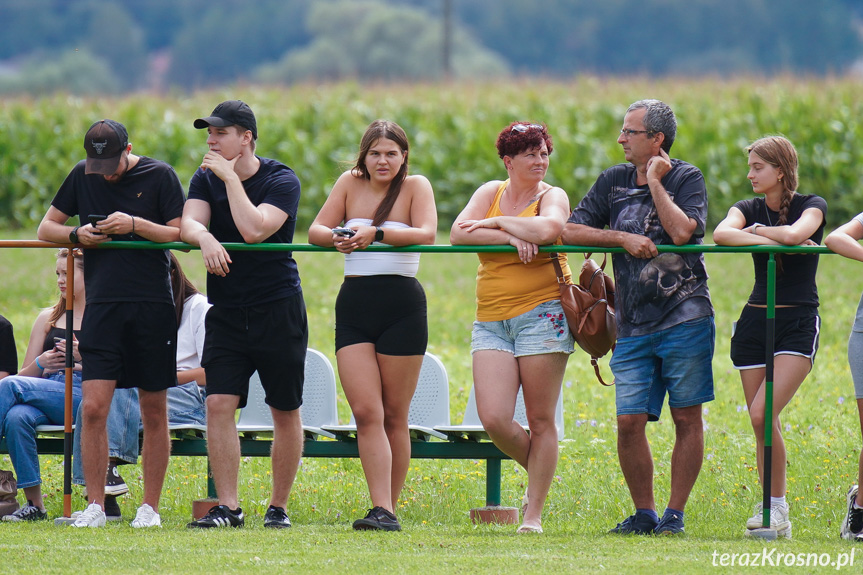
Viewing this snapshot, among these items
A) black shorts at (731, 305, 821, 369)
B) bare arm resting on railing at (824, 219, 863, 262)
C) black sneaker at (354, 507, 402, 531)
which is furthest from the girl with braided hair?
black sneaker at (354, 507, 402, 531)

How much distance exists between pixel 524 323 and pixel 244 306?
1.33 metres

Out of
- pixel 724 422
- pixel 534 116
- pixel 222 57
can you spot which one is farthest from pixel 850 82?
pixel 222 57

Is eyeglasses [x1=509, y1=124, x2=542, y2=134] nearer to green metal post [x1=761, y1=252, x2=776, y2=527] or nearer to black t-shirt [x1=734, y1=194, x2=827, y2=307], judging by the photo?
black t-shirt [x1=734, y1=194, x2=827, y2=307]

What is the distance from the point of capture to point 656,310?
562 cm

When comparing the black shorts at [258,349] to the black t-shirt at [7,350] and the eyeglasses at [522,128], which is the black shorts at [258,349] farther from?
the black t-shirt at [7,350]

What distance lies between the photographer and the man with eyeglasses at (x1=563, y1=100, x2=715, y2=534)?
5.60m

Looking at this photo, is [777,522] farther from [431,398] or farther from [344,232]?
[344,232]

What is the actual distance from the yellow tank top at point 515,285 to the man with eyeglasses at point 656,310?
223 millimetres

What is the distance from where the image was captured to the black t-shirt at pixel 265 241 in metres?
5.86

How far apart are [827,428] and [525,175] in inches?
144

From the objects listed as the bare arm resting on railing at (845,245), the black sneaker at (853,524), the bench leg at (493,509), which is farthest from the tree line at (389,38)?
the black sneaker at (853,524)

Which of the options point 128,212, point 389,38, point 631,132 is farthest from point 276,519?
point 389,38

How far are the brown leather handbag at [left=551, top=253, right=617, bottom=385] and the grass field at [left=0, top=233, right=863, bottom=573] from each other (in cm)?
91

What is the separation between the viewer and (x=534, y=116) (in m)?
20.5
